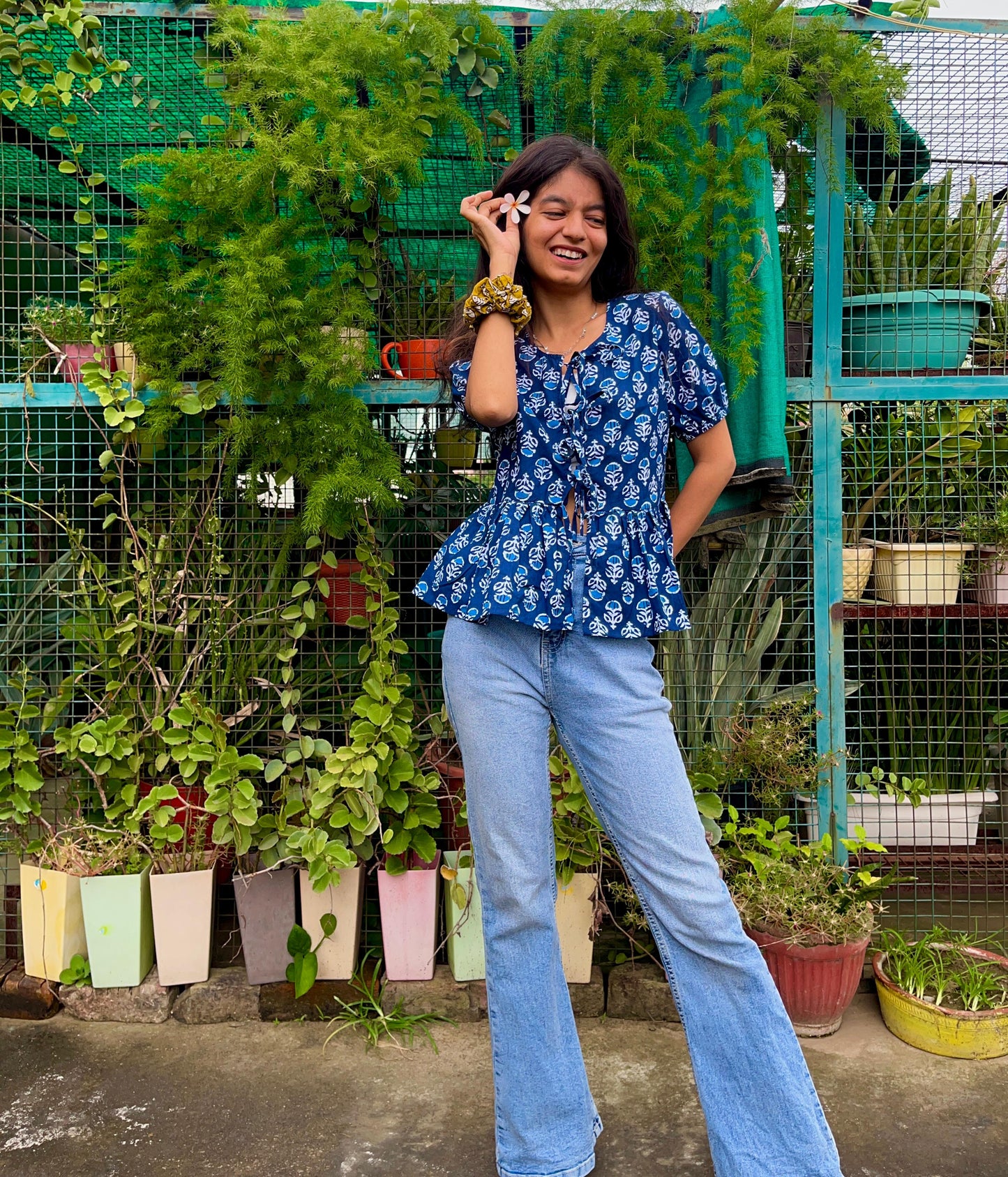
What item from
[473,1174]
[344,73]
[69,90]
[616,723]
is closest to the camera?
[616,723]

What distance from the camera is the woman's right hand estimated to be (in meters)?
1.89

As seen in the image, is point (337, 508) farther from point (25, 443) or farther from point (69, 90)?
point (69, 90)

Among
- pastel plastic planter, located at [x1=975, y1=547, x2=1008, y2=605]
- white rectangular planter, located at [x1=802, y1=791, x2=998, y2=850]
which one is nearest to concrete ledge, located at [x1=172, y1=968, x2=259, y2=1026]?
white rectangular planter, located at [x1=802, y1=791, x2=998, y2=850]

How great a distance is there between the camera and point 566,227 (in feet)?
6.23

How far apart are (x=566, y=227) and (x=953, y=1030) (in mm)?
2240

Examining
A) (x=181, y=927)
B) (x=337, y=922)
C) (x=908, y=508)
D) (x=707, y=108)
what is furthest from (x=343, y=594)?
(x=908, y=508)

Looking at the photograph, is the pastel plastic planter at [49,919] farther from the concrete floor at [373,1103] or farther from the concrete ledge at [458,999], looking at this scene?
the concrete ledge at [458,999]

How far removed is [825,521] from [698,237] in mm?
906

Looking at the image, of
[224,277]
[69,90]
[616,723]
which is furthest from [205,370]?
[616,723]

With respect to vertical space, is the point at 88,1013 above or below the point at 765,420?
below

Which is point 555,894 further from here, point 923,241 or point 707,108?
point 923,241

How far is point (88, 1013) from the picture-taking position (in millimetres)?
2795

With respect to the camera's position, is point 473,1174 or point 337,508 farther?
point 337,508

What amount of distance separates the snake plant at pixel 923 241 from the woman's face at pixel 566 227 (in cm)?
134
